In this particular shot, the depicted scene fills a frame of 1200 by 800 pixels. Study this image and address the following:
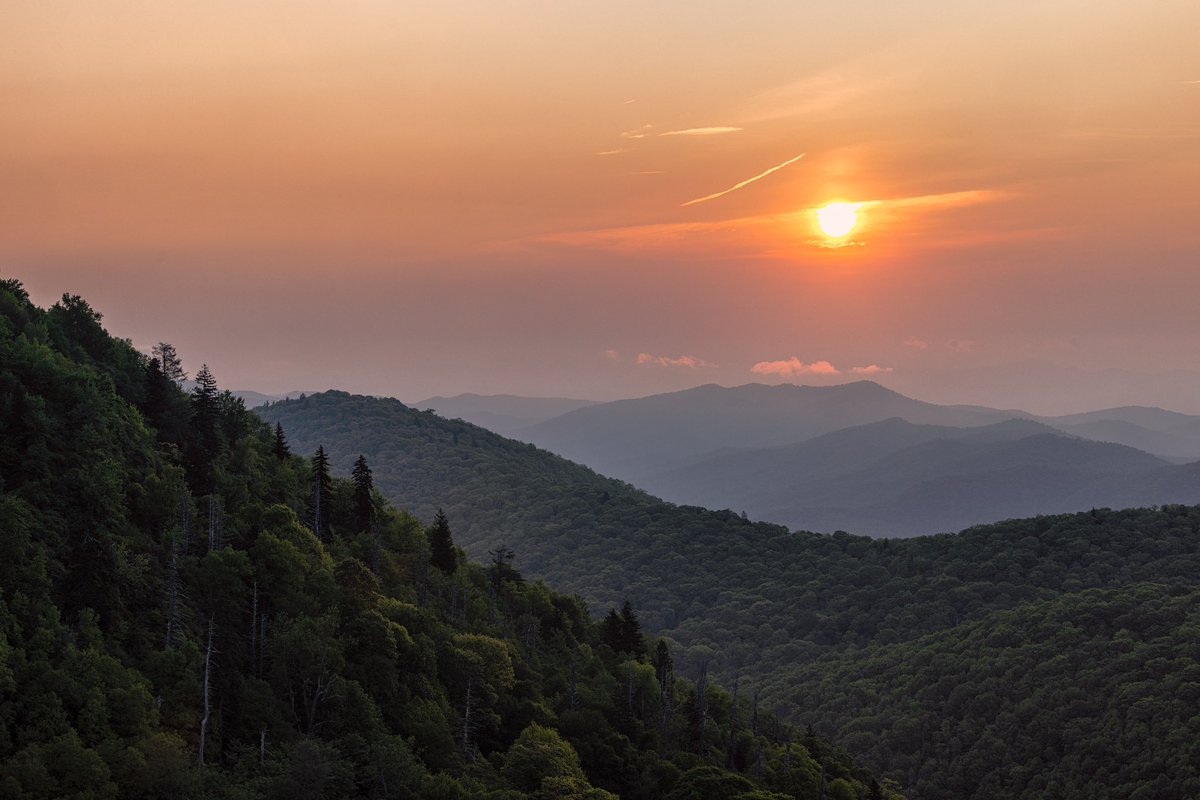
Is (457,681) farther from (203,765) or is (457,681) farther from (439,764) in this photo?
(203,765)

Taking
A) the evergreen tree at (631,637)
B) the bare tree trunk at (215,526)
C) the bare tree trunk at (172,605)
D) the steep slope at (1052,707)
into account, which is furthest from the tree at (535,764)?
the steep slope at (1052,707)

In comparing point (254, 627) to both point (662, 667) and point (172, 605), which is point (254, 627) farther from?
point (662, 667)

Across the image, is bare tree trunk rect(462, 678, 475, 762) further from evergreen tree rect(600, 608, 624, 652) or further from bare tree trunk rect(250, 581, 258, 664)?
evergreen tree rect(600, 608, 624, 652)

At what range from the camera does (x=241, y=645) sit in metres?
79.4

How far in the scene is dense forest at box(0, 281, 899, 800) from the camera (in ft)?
215

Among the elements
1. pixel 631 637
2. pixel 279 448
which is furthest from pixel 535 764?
pixel 631 637

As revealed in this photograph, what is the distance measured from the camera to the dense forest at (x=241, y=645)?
215ft

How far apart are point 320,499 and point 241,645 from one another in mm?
31200

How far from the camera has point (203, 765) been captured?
219 ft

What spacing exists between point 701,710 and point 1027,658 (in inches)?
3511

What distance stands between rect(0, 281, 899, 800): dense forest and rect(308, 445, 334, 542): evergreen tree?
342 millimetres

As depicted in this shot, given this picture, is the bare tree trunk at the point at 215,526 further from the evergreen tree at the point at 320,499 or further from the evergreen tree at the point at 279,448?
the evergreen tree at the point at 279,448

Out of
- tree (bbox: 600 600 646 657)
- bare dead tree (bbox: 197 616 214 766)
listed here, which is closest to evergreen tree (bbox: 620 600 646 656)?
tree (bbox: 600 600 646 657)

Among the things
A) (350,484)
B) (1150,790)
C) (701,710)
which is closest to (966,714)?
(1150,790)
